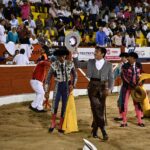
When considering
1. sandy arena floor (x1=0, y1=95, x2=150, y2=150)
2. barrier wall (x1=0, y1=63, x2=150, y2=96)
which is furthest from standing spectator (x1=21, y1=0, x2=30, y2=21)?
sandy arena floor (x1=0, y1=95, x2=150, y2=150)

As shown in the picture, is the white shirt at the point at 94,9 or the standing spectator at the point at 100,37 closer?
the standing spectator at the point at 100,37

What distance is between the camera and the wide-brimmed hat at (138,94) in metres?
9.70

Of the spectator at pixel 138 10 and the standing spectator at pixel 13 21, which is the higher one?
the spectator at pixel 138 10

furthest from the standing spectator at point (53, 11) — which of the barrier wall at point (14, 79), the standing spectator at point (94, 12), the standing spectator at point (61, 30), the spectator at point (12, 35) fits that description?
the barrier wall at point (14, 79)

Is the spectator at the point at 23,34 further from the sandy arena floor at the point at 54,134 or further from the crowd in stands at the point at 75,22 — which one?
the sandy arena floor at the point at 54,134

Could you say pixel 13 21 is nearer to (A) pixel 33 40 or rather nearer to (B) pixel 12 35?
(A) pixel 33 40

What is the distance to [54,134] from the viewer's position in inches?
343

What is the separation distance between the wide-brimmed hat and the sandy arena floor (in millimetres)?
524

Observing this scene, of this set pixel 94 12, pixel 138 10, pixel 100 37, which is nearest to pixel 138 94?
pixel 100 37

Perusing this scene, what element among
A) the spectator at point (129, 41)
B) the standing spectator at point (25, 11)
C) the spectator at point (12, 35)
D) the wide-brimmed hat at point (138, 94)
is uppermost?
the standing spectator at point (25, 11)

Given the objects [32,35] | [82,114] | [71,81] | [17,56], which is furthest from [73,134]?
[32,35]

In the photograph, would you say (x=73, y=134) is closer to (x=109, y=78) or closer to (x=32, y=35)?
(x=109, y=78)

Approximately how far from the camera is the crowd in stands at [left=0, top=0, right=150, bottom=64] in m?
15.6

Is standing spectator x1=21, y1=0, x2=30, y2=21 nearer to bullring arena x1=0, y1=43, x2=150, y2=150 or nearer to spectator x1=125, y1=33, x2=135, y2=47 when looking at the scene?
bullring arena x1=0, y1=43, x2=150, y2=150
